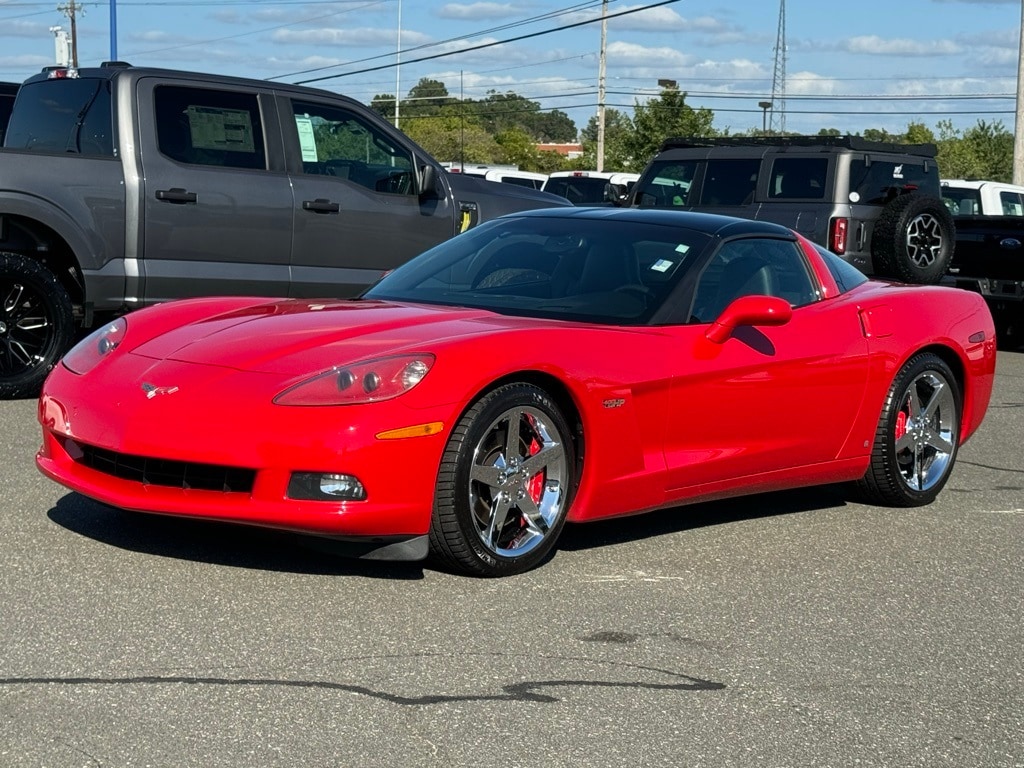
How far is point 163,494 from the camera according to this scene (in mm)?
5176

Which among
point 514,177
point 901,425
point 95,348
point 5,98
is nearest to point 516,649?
point 95,348

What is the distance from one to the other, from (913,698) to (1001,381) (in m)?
8.85

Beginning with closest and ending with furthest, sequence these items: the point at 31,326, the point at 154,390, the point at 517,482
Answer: the point at 154,390
the point at 517,482
the point at 31,326

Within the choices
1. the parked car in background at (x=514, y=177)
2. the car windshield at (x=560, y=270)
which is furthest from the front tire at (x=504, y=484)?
the parked car in background at (x=514, y=177)

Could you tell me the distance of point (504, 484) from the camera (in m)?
5.39

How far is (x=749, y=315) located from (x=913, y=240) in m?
8.58

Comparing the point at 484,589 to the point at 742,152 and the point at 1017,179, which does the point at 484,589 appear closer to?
the point at 742,152

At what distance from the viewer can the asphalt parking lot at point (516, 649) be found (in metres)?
3.79

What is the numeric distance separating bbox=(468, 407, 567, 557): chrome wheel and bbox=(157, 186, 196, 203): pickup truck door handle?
4912 millimetres

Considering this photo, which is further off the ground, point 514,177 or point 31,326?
point 514,177

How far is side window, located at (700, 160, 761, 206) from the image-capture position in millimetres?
14977

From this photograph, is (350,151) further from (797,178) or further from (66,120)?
(797,178)

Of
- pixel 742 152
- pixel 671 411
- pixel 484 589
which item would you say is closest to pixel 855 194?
pixel 742 152

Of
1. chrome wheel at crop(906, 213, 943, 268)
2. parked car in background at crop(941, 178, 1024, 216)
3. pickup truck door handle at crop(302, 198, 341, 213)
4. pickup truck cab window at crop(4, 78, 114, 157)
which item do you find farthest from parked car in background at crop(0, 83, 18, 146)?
parked car in background at crop(941, 178, 1024, 216)
